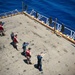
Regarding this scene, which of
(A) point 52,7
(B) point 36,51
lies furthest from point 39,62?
(A) point 52,7

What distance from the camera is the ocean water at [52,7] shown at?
159ft

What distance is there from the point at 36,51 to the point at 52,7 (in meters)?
34.6

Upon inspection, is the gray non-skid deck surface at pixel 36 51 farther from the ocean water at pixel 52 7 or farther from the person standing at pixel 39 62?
the ocean water at pixel 52 7

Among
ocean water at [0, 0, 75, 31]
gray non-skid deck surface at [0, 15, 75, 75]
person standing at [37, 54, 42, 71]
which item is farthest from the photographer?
ocean water at [0, 0, 75, 31]

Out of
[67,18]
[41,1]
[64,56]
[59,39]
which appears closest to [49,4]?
[41,1]

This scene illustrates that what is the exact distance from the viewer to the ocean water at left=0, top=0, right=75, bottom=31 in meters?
48.6

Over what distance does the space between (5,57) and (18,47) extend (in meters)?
2.82

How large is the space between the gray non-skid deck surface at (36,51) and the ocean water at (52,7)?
20502 millimetres

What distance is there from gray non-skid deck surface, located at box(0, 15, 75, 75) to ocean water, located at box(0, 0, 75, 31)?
20.5 metres

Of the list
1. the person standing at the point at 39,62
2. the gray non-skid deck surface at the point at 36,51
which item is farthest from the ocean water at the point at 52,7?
the person standing at the point at 39,62

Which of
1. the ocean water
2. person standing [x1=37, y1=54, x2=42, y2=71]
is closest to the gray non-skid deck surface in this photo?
person standing [x1=37, y1=54, x2=42, y2=71]

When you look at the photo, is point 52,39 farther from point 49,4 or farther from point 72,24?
point 49,4

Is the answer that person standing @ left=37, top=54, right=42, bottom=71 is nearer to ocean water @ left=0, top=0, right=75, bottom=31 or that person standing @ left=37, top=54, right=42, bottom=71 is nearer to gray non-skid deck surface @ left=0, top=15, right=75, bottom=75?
gray non-skid deck surface @ left=0, top=15, right=75, bottom=75

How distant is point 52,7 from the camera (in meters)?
54.7
